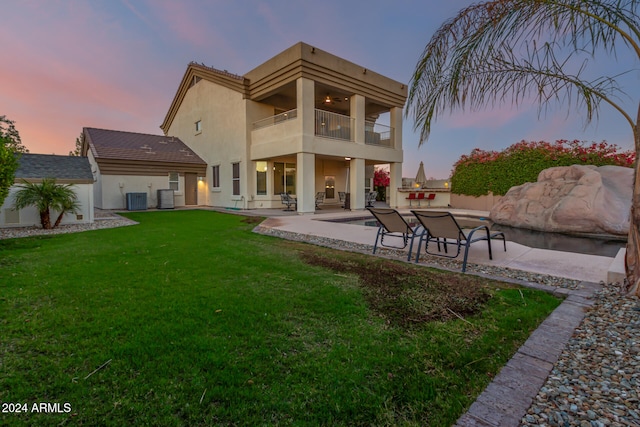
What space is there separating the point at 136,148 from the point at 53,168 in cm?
886

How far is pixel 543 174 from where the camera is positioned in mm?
10625

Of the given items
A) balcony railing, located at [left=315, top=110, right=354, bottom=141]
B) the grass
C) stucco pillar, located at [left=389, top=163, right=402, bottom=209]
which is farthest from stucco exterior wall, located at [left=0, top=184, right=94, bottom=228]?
stucco pillar, located at [left=389, top=163, right=402, bottom=209]

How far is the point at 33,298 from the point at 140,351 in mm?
2001

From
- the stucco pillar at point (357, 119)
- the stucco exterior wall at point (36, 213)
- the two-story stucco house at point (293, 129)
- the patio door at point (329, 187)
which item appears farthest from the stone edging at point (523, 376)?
the patio door at point (329, 187)

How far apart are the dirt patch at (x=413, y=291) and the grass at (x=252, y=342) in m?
0.02

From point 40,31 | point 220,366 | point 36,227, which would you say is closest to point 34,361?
point 220,366

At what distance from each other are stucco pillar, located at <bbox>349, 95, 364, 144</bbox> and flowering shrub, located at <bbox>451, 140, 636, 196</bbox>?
6549 millimetres

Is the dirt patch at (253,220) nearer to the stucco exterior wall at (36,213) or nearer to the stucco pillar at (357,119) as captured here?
the stucco exterior wall at (36,213)

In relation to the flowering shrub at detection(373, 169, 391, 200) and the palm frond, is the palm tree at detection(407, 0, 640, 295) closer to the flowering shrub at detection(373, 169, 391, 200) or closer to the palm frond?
the palm frond

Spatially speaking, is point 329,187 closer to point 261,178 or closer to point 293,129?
point 261,178

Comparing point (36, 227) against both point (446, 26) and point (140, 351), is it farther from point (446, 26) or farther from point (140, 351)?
point (446, 26)

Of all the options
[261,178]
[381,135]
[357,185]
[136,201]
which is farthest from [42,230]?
[381,135]

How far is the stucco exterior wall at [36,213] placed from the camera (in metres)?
8.72

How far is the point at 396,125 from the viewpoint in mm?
16844
